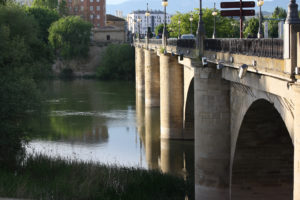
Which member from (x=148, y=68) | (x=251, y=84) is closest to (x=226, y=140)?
(x=251, y=84)

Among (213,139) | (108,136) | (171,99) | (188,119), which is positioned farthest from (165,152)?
(213,139)

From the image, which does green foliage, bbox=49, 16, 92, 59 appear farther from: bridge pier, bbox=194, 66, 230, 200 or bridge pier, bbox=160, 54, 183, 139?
bridge pier, bbox=194, 66, 230, 200

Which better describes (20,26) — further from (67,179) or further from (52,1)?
(52,1)

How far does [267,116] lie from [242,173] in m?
2.81

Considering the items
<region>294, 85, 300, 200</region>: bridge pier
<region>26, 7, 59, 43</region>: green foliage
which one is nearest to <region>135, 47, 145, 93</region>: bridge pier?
<region>26, 7, 59, 43</region>: green foliage

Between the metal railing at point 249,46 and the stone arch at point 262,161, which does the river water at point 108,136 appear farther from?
the metal railing at point 249,46

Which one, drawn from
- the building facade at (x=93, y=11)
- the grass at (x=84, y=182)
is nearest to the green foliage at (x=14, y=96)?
the grass at (x=84, y=182)

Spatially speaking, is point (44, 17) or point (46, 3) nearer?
point (44, 17)

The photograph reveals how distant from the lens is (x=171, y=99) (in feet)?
120

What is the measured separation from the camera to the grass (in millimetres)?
17266

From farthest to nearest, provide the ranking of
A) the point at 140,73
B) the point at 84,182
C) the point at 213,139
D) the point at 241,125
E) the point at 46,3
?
the point at 46,3 → the point at 140,73 → the point at 213,139 → the point at 84,182 → the point at 241,125

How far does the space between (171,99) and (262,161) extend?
17165mm

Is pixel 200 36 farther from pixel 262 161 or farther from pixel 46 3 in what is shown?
pixel 46 3

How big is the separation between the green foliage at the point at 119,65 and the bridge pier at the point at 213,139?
220 ft
